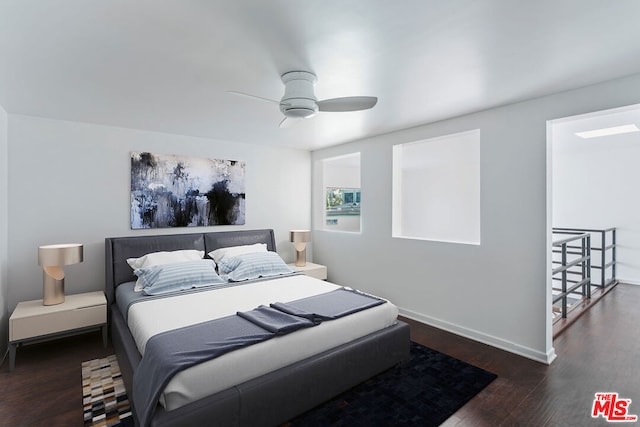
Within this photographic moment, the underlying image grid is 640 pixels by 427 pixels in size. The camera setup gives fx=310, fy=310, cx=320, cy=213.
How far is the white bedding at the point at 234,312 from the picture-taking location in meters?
1.75

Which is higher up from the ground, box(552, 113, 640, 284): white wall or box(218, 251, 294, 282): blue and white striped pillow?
box(552, 113, 640, 284): white wall

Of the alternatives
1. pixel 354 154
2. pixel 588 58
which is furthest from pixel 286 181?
pixel 588 58

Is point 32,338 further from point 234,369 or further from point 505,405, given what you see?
point 505,405

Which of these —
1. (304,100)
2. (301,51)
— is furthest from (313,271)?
(301,51)

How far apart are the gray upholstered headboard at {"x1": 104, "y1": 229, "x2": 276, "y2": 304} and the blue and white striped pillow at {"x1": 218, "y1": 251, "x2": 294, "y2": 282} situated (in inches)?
19.1

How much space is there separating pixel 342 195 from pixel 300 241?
7.77ft

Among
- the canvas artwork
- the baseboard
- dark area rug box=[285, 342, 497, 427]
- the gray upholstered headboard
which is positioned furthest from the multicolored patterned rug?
the baseboard

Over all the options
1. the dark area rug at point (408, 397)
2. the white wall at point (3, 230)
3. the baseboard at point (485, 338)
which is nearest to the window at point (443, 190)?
the baseboard at point (485, 338)

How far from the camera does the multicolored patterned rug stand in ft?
6.91

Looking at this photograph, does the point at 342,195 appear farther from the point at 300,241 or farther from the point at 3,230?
the point at 3,230

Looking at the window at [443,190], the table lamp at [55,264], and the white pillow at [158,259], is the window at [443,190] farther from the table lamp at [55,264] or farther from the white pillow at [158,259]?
the table lamp at [55,264]

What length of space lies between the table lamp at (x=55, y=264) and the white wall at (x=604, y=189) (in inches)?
268

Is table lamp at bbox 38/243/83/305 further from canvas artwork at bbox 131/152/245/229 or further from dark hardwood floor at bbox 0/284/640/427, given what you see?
→ canvas artwork at bbox 131/152/245/229

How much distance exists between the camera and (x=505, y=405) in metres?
2.22
